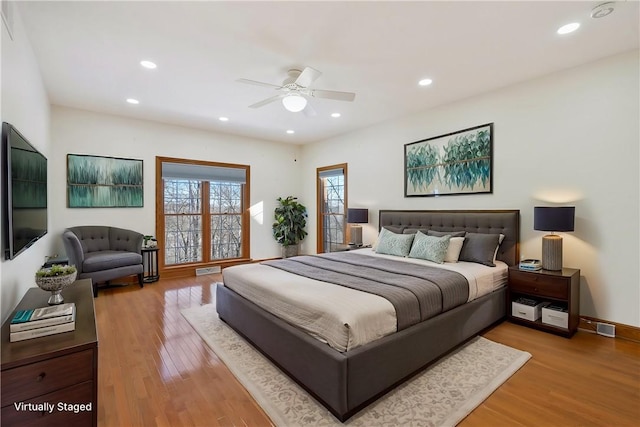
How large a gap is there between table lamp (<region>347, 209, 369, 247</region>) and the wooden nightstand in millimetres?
2535

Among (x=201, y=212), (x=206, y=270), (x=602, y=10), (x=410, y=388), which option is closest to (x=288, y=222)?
(x=201, y=212)

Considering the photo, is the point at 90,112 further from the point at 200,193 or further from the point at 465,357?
the point at 465,357

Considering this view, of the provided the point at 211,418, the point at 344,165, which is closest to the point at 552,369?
the point at 211,418

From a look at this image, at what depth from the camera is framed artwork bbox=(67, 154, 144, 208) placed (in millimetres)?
4734

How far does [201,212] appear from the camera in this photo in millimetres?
6129

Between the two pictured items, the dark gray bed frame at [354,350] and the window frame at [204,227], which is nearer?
the dark gray bed frame at [354,350]

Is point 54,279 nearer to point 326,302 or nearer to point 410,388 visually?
point 326,302

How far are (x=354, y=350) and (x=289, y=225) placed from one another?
5186mm

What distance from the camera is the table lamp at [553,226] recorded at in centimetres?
303

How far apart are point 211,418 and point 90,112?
17.0ft

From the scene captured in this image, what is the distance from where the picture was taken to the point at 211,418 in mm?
1900

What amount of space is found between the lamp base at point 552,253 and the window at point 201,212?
536 centimetres

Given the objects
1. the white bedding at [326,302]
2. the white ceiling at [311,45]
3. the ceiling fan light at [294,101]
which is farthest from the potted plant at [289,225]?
the ceiling fan light at [294,101]

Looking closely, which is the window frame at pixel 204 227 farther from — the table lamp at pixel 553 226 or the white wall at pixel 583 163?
the table lamp at pixel 553 226
